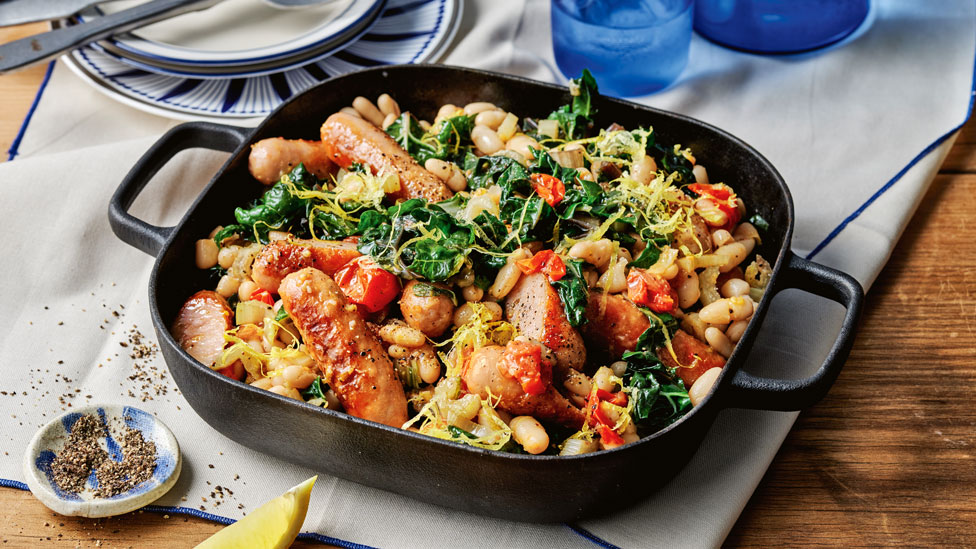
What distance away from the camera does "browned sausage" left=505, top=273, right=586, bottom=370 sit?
2.58 m

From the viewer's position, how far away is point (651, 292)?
2.76 meters

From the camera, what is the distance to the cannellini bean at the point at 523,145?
126 inches

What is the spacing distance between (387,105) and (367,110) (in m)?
0.08

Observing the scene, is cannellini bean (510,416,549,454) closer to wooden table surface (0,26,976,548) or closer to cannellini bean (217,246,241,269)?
wooden table surface (0,26,976,548)

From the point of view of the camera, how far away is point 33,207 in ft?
11.6

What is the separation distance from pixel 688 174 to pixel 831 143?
1.03 meters

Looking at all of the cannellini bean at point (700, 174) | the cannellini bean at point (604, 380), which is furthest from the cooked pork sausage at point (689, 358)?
the cannellini bean at point (700, 174)

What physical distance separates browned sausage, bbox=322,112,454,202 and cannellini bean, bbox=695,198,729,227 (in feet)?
2.76

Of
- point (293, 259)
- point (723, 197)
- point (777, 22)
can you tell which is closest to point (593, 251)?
point (723, 197)

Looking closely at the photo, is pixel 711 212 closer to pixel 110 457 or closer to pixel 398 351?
pixel 398 351

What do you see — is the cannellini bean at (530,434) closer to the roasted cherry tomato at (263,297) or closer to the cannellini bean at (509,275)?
the cannellini bean at (509,275)

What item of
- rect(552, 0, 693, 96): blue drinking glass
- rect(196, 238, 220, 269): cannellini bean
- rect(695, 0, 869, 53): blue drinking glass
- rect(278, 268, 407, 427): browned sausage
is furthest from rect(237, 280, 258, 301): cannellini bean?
rect(695, 0, 869, 53): blue drinking glass

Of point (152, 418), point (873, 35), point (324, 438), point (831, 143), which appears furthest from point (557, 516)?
point (873, 35)

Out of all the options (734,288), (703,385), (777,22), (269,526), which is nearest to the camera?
(269,526)
